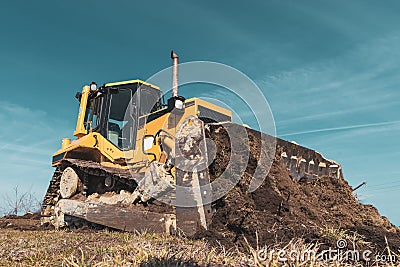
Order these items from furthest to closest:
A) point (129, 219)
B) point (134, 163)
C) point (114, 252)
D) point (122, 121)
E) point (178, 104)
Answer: point (122, 121) → point (134, 163) → point (178, 104) → point (129, 219) → point (114, 252)

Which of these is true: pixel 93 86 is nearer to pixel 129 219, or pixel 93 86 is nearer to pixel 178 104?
pixel 178 104

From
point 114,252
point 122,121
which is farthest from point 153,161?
point 114,252

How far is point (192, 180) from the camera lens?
552 centimetres

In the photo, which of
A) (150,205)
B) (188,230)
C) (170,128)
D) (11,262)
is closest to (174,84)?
(170,128)

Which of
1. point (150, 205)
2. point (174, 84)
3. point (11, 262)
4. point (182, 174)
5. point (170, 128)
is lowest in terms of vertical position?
point (11, 262)

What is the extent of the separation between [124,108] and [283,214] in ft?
13.5

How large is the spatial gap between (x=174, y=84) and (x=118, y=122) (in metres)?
1.43

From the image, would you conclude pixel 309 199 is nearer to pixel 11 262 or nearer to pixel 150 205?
pixel 150 205

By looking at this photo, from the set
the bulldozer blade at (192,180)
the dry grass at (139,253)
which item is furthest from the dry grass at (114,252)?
the bulldozer blade at (192,180)

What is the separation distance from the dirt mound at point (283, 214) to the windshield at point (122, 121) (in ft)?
7.68

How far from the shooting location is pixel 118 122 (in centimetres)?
789

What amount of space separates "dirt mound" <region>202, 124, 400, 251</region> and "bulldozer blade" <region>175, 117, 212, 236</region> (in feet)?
0.52

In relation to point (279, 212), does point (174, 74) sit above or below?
above

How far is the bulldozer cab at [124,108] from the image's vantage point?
7676 mm
